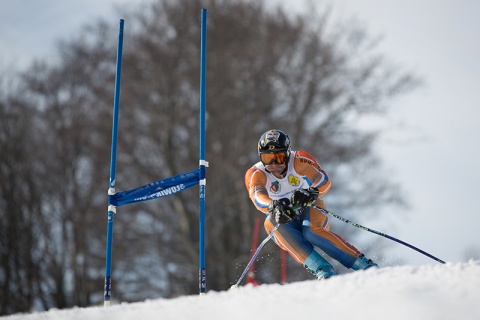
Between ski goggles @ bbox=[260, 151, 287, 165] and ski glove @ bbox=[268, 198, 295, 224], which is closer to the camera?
ski glove @ bbox=[268, 198, 295, 224]

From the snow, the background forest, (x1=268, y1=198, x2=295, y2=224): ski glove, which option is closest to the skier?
(x1=268, y1=198, x2=295, y2=224): ski glove

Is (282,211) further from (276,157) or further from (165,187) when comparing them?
(165,187)

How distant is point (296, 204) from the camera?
696cm

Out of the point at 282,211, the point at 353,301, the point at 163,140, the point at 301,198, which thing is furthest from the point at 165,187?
the point at 163,140

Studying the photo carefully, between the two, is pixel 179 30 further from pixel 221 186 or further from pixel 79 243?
pixel 79 243

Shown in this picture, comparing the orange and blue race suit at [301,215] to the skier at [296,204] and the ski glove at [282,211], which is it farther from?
the ski glove at [282,211]

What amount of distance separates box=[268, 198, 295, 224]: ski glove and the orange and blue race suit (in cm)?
24

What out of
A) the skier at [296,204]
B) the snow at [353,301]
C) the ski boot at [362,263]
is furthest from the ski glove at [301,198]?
the snow at [353,301]

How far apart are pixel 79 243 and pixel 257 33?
27.3 ft

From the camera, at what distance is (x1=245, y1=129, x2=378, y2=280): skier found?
7.05 meters

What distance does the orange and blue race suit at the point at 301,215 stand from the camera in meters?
7.10

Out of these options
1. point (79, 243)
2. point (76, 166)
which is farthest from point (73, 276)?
point (76, 166)

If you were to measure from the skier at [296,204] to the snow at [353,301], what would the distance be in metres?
1.46

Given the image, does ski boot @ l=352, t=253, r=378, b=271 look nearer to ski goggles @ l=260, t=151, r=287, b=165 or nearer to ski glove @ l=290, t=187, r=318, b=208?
ski glove @ l=290, t=187, r=318, b=208
